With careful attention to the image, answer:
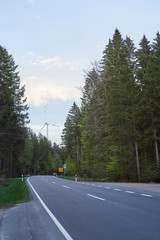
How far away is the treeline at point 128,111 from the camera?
82.4 ft

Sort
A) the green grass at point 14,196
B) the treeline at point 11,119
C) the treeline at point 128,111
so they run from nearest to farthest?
the green grass at point 14,196 < the treeline at point 128,111 < the treeline at point 11,119

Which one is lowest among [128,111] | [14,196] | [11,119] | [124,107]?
[14,196]

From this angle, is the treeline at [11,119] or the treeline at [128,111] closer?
the treeline at [128,111]

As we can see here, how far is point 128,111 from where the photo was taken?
2669cm

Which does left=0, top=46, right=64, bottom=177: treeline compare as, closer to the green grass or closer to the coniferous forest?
the coniferous forest

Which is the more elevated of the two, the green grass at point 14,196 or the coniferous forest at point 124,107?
the coniferous forest at point 124,107

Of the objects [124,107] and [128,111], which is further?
[124,107]

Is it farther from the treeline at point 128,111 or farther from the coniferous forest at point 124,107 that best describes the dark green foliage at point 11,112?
the treeline at point 128,111

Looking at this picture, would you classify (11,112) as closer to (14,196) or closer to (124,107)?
(124,107)

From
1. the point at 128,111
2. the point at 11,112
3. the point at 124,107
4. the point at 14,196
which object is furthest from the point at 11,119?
the point at 14,196

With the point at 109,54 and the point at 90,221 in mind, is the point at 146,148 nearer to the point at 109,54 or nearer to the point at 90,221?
the point at 109,54

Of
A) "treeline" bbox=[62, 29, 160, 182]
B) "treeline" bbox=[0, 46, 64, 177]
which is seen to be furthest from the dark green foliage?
"treeline" bbox=[62, 29, 160, 182]

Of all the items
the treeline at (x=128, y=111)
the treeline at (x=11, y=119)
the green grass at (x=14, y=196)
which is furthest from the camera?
the treeline at (x=11, y=119)

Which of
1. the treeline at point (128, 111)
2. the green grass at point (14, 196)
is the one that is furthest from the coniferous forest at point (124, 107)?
the green grass at point (14, 196)
